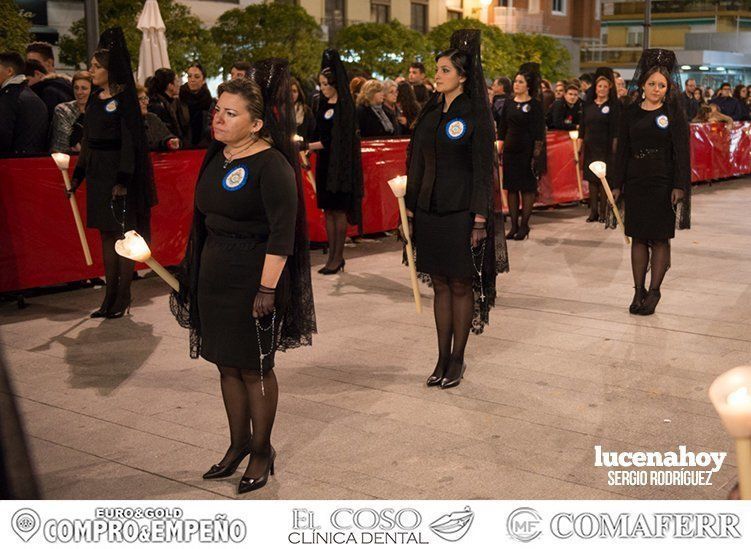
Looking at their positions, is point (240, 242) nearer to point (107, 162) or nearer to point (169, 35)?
point (107, 162)

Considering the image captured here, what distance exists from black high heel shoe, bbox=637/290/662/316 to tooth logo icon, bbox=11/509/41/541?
5.59 m

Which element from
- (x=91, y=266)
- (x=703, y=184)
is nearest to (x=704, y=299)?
(x=91, y=266)

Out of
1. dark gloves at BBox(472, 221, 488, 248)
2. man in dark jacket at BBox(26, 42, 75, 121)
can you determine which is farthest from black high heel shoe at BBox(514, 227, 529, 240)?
dark gloves at BBox(472, 221, 488, 248)

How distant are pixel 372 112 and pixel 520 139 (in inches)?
68.5

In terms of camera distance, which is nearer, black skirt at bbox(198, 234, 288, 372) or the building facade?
black skirt at bbox(198, 234, 288, 372)

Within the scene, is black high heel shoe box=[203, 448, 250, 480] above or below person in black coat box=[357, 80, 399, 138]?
below

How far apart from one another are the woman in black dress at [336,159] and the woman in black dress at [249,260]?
505 cm

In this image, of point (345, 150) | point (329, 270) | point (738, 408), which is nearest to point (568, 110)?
point (345, 150)

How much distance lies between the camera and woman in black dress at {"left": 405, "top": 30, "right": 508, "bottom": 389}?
6070mm

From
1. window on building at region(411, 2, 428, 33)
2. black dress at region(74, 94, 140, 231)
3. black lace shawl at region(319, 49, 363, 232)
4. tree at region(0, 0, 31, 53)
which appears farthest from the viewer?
window on building at region(411, 2, 428, 33)

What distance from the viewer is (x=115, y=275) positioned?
27.0ft

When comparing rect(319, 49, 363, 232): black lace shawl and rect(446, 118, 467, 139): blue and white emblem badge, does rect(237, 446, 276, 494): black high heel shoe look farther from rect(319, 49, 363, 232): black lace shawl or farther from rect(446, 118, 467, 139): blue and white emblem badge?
rect(319, 49, 363, 232): black lace shawl

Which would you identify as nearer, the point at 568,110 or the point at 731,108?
the point at 568,110

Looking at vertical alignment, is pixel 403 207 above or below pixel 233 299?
above
